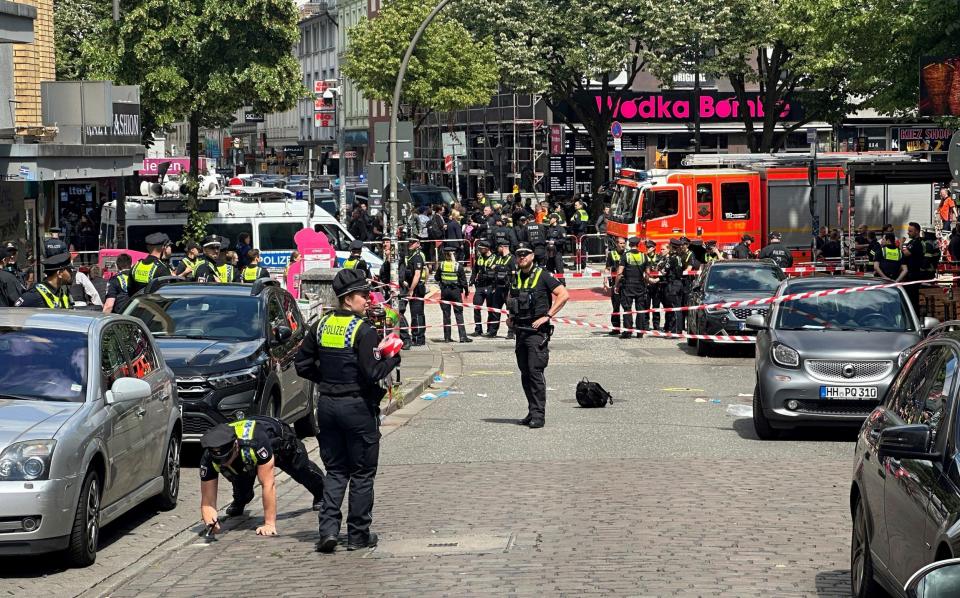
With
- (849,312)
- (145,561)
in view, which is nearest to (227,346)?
(145,561)

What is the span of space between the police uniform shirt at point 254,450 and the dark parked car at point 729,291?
49.5ft

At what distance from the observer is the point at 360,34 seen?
6462 cm

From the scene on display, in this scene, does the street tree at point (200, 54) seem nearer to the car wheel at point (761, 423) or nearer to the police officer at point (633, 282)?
the police officer at point (633, 282)

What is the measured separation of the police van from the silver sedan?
1986 cm

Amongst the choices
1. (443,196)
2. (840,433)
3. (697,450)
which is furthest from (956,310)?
(443,196)

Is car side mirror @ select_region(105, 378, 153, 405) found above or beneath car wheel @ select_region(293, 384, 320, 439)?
above

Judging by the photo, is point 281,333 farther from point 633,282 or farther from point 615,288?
point 615,288

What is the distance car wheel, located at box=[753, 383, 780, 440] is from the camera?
49.2ft

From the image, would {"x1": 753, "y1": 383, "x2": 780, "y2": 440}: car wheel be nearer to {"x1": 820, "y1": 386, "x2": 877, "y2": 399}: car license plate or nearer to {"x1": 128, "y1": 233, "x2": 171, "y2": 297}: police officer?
{"x1": 820, "y1": 386, "x2": 877, "y2": 399}: car license plate

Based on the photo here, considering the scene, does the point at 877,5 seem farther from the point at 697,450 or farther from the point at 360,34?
the point at 360,34

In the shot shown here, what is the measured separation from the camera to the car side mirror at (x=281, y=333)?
47.4 feet

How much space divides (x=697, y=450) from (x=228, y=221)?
19259mm

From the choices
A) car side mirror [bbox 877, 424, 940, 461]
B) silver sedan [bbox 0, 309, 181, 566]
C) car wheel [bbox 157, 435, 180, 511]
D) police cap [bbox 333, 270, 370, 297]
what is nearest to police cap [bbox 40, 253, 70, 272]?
A: silver sedan [bbox 0, 309, 181, 566]

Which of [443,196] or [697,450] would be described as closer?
[697,450]
